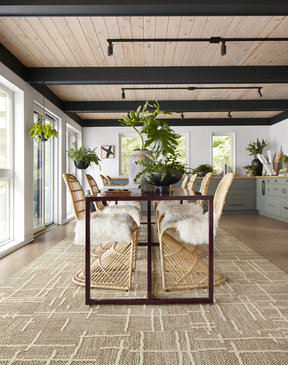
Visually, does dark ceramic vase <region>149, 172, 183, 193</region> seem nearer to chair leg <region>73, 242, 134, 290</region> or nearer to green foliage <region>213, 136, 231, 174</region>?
chair leg <region>73, 242, 134, 290</region>

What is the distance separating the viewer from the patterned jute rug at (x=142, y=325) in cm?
126

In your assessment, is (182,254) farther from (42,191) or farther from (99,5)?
(42,191)

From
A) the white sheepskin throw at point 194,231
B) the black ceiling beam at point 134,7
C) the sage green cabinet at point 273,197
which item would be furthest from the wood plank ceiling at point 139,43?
the sage green cabinet at point 273,197

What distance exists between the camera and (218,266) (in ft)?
8.36

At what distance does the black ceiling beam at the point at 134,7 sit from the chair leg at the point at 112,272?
71.8 inches

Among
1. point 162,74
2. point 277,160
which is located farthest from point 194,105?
point 277,160

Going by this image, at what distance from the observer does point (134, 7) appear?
210cm

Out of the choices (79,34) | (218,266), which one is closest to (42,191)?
(79,34)

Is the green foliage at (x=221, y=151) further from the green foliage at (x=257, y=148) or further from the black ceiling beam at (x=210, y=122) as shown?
the green foliage at (x=257, y=148)

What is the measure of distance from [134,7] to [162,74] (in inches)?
60.1

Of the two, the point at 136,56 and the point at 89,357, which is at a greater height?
the point at 136,56

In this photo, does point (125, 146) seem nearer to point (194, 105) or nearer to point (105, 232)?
point (194, 105)

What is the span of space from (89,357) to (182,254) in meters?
0.99

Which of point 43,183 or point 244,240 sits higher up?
point 43,183
